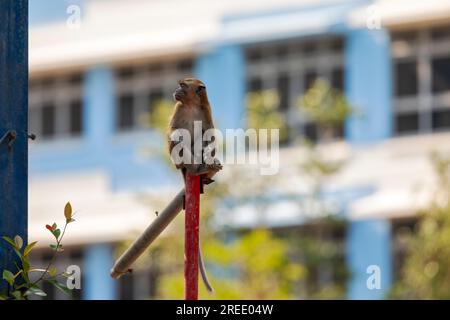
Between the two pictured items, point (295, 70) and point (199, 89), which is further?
point (295, 70)

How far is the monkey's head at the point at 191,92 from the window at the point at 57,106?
26869 millimetres

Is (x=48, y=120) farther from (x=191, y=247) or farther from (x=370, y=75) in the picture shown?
(x=191, y=247)

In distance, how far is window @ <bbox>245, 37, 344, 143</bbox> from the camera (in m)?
31.3

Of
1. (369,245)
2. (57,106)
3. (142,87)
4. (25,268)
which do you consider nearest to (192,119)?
(25,268)

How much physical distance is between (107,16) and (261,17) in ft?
11.2

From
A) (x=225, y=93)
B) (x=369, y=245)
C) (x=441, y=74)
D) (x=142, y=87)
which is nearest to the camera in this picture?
(x=369, y=245)

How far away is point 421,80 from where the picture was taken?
30750 mm

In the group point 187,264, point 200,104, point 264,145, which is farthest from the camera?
point 264,145

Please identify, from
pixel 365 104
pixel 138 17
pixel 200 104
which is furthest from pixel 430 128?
pixel 200 104

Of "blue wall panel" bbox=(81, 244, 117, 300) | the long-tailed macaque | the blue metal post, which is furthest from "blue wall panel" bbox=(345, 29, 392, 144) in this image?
the blue metal post

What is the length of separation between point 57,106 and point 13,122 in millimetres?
27674

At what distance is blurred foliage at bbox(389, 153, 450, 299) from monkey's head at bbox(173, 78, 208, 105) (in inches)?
663
